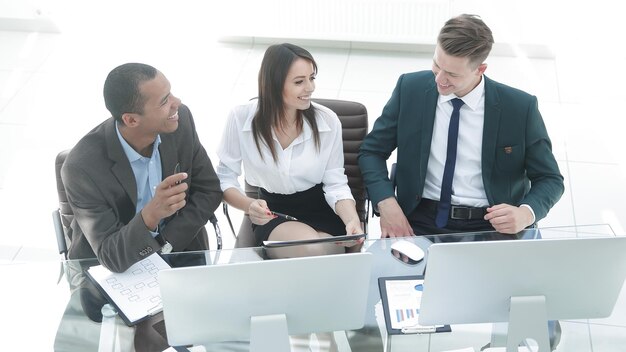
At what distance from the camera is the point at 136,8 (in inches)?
246

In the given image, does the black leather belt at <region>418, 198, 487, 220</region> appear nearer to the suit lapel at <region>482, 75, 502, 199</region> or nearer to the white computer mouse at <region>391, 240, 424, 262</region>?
the suit lapel at <region>482, 75, 502, 199</region>

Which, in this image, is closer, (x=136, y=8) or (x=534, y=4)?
(x=534, y=4)

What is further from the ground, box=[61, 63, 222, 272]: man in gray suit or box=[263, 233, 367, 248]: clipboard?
box=[61, 63, 222, 272]: man in gray suit

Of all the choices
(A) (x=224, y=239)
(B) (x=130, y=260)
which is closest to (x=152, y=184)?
(B) (x=130, y=260)

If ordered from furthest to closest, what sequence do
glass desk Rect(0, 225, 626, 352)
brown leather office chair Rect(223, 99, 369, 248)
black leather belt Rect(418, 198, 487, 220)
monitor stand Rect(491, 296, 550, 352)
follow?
brown leather office chair Rect(223, 99, 369, 248) < black leather belt Rect(418, 198, 487, 220) < glass desk Rect(0, 225, 626, 352) < monitor stand Rect(491, 296, 550, 352)

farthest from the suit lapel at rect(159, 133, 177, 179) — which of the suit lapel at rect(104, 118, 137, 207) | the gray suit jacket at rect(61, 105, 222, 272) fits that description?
the suit lapel at rect(104, 118, 137, 207)

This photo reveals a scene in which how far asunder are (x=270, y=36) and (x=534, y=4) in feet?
6.46

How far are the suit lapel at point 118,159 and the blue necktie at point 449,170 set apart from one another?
1207mm

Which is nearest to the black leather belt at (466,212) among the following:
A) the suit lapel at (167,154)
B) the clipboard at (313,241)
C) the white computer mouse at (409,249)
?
the white computer mouse at (409,249)

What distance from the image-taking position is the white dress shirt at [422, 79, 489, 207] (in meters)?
3.09

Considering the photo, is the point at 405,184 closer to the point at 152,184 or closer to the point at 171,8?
the point at 152,184

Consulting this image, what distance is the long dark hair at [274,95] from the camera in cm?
302

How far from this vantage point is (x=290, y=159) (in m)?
3.16

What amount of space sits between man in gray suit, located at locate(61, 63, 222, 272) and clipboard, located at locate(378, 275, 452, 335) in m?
0.76
